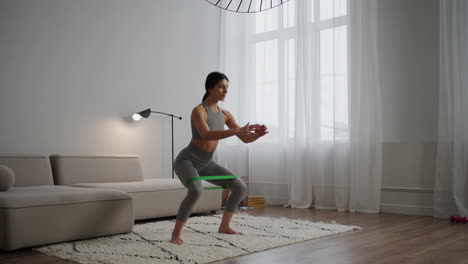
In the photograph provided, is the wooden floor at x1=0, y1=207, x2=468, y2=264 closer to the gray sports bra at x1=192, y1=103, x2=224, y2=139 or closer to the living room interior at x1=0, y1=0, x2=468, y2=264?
the living room interior at x1=0, y1=0, x2=468, y2=264

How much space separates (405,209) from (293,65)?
2.01m

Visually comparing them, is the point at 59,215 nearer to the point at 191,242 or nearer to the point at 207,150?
the point at 191,242

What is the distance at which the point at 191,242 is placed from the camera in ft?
9.78

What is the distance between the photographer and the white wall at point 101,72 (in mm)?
4191

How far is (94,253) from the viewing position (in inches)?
105

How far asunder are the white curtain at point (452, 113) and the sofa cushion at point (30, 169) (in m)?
3.43

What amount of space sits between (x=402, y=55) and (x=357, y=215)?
1689 mm

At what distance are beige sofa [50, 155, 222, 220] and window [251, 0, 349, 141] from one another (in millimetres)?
1466

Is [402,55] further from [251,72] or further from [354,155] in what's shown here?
[251,72]

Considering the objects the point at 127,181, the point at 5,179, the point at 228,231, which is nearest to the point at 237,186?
the point at 228,231

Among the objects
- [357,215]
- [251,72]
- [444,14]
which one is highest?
[444,14]

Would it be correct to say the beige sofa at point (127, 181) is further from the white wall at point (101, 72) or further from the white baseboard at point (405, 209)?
the white baseboard at point (405, 209)

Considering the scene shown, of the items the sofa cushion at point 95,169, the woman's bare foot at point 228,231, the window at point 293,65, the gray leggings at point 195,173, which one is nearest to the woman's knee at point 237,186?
the gray leggings at point 195,173

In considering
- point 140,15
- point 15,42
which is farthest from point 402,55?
point 15,42
